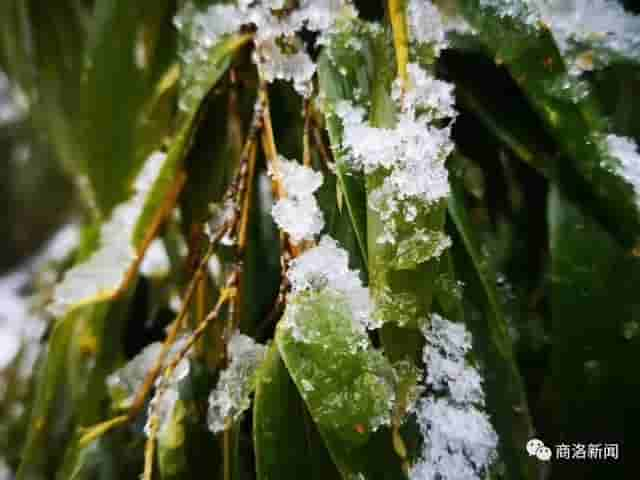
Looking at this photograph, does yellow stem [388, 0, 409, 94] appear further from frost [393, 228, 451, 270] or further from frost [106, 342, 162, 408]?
frost [106, 342, 162, 408]

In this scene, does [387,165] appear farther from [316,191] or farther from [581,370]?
[581,370]

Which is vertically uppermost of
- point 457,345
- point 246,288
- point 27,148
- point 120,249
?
point 27,148

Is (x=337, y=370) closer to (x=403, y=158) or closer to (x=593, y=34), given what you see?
(x=403, y=158)

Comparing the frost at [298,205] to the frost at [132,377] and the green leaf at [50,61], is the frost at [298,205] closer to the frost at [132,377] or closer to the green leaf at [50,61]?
the frost at [132,377]

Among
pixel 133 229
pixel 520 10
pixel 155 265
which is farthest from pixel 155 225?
pixel 520 10

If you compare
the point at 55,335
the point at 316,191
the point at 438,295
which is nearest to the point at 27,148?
the point at 55,335

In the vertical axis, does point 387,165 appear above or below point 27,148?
below

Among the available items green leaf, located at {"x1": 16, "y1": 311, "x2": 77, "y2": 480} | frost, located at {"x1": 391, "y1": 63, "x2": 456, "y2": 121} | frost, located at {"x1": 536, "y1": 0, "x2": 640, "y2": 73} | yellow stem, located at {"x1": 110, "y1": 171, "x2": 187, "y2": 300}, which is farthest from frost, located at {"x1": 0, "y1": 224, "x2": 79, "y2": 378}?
frost, located at {"x1": 536, "y1": 0, "x2": 640, "y2": 73}
